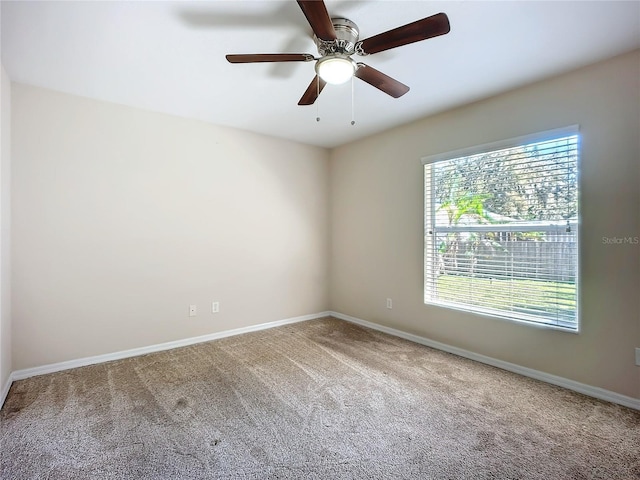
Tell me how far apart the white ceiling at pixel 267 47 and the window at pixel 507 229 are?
61cm

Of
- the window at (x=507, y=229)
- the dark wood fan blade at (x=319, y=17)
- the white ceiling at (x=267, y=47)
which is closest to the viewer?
the dark wood fan blade at (x=319, y=17)

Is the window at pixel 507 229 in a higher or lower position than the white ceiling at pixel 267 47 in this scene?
lower

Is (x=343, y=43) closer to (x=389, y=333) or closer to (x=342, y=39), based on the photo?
(x=342, y=39)

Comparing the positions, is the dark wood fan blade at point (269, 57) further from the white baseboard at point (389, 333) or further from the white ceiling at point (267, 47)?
the white baseboard at point (389, 333)

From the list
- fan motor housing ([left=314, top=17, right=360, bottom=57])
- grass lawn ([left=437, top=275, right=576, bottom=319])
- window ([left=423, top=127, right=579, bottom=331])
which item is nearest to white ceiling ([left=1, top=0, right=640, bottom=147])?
fan motor housing ([left=314, top=17, right=360, bottom=57])

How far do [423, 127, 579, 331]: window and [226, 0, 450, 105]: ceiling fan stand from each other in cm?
133

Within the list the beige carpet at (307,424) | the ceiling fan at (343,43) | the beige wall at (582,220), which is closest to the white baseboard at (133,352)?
the beige carpet at (307,424)

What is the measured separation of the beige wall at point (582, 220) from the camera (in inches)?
84.5

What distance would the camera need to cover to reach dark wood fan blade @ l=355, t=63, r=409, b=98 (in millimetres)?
1938

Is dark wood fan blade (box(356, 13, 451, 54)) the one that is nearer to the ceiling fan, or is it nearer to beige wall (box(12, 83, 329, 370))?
the ceiling fan

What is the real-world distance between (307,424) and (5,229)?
8.63 ft

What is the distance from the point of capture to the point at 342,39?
1.82 meters

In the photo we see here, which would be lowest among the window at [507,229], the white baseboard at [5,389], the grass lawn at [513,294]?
the white baseboard at [5,389]

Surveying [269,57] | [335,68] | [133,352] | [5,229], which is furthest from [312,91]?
[133,352]
